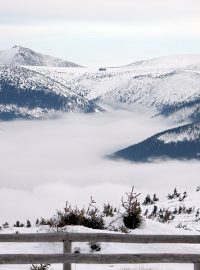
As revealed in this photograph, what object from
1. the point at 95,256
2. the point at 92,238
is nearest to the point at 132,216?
the point at 92,238

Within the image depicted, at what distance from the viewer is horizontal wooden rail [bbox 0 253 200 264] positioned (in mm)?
12531

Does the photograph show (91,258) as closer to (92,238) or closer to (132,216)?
(92,238)

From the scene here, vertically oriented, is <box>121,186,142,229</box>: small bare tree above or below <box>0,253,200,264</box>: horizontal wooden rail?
below

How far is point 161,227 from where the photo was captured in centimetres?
2225

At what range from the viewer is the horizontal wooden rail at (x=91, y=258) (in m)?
12.5

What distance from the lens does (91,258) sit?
12664mm

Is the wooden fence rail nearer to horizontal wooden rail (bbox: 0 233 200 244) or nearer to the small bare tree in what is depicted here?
horizontal wooden rail (bbox: 0 233 200 244)

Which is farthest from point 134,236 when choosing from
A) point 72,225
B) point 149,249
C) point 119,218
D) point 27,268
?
point 119,218

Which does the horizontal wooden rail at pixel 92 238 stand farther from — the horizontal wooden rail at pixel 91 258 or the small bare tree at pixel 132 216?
the small bare tree at pixel 132 216

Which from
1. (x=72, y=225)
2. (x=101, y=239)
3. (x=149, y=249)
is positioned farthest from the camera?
(x=72, y=225)

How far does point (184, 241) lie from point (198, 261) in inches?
24.1

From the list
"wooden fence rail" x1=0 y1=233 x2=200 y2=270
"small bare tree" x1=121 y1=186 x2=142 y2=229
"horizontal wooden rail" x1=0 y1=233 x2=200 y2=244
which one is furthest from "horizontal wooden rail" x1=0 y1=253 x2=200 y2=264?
"small bare tree" x1=121 y1=186 x2=142 y2=229

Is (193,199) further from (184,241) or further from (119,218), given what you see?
(184,241)

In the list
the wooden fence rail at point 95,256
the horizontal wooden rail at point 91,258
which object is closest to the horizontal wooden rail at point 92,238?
the wooden fence rail at point 95,256
